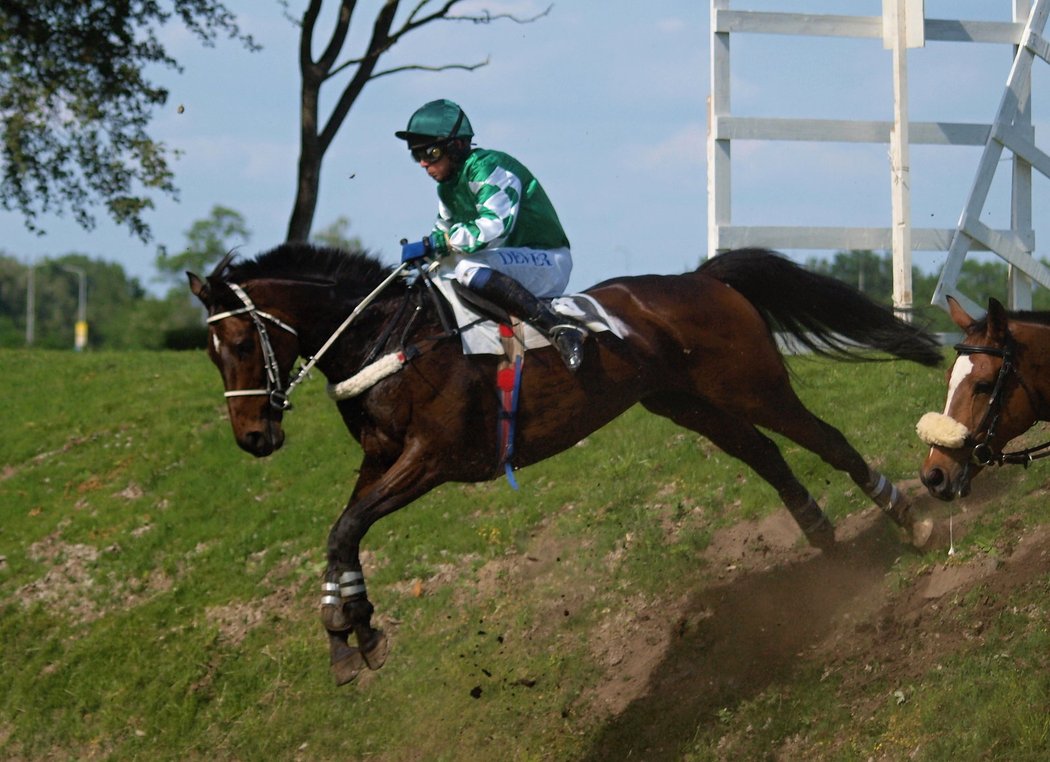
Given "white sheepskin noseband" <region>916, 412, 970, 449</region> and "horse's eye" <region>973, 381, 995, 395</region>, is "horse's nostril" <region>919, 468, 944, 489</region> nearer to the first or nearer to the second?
"white sheepskin noseband" <region>916, 412, 970, 449</region>

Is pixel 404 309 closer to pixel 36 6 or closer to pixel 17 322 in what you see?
pixel 36 6

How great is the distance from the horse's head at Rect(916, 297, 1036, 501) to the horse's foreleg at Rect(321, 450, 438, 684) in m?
2.76

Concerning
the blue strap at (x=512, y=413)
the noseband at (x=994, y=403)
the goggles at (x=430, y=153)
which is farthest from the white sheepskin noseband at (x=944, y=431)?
the goggles at (x=430, y=153)

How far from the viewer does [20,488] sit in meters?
12.5

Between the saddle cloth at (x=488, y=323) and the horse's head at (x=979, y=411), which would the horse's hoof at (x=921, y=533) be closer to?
the horse's head at (x=979, y=411)

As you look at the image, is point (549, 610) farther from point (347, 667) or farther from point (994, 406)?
point (994, 406)

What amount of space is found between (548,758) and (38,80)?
14386 mm

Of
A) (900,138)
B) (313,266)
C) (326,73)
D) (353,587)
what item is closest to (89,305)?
(326,73)

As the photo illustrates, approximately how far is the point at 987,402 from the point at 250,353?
3902mm

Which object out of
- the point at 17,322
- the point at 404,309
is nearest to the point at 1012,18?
the point at 404,309

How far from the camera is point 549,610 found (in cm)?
838

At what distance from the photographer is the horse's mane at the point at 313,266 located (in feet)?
21.6

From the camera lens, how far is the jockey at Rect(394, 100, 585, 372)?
6.52 m

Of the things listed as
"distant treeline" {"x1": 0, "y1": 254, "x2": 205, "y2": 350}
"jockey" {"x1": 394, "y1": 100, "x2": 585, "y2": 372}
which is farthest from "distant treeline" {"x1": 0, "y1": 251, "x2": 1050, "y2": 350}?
"jockey" {"x1": 394, "y1": 100, "x2": 585, "y2": 372}
